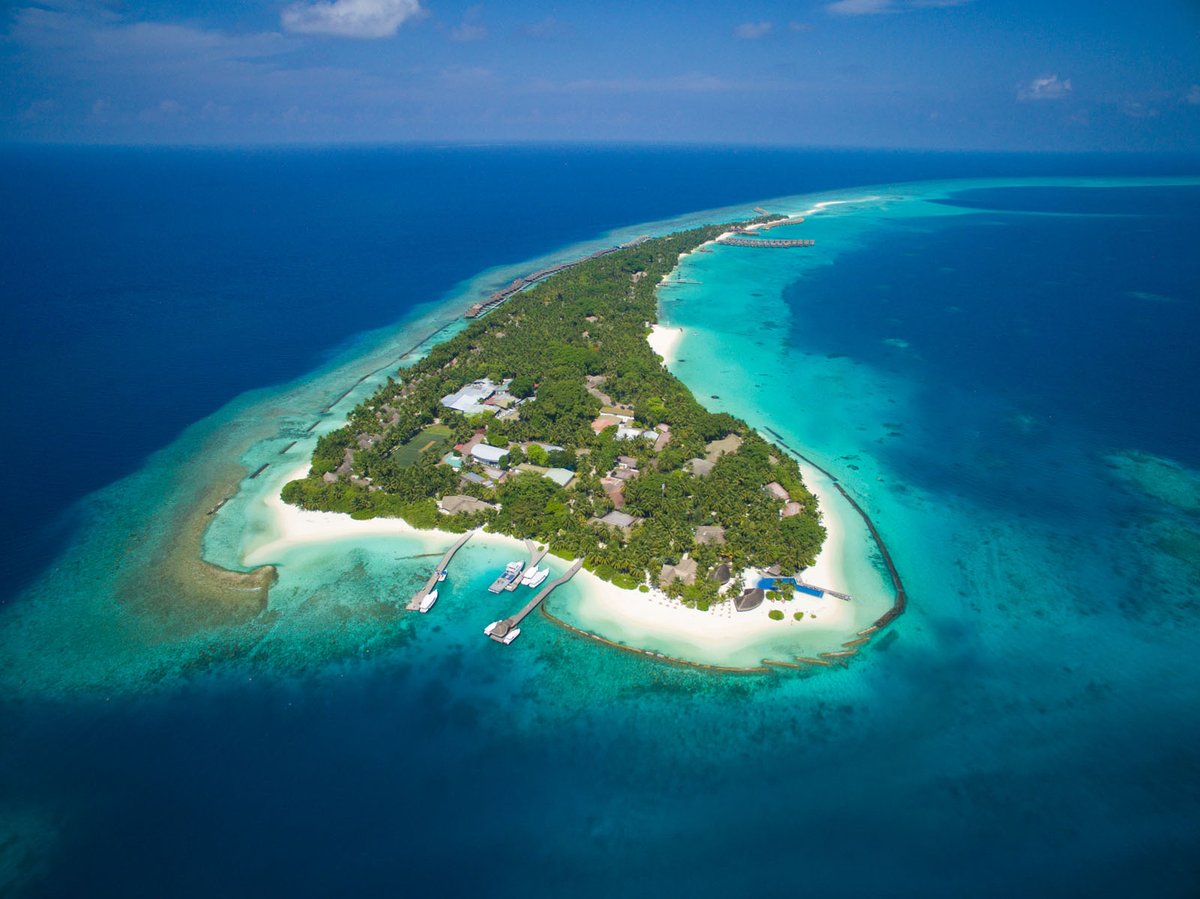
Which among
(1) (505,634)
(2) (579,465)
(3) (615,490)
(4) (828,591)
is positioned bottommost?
(1) (505,634)

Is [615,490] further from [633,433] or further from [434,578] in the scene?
[434,578]

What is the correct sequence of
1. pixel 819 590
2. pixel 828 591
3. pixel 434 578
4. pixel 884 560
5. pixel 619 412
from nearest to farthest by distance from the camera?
pixel 819 590 → pixel 828 591 → pixel 434 578 → pixel 884 560 → pixel 619 412

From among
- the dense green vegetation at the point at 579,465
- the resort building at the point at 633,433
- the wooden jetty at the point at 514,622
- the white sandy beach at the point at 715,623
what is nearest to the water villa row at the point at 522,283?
the dense green vegetation at the point at 579,465

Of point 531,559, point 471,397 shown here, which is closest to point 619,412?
point 471,397

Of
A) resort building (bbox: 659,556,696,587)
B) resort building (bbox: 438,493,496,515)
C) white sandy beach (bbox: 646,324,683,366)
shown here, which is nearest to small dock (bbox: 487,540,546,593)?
resort building (bbox: 438,493,496,515)

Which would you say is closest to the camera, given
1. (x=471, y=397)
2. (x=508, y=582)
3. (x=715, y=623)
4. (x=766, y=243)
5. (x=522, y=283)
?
(x=715, y=623)

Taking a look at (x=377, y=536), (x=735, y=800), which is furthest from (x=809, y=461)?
(x=377, y=536)
